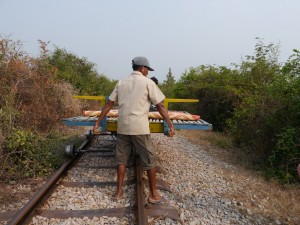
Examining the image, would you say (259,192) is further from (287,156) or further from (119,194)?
(119,194)

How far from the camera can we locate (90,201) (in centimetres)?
503

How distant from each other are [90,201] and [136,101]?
1578 mm

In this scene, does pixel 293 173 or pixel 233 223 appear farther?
pixel 293 173

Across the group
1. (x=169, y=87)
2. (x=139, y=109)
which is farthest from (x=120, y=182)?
(x=169, y=87)

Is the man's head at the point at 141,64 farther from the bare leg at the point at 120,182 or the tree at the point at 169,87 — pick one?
the tree at the point at 169,87

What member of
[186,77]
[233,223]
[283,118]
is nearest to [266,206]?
[233,223]

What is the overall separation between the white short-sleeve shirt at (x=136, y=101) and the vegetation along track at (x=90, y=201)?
0.95m

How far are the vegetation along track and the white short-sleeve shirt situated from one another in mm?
950

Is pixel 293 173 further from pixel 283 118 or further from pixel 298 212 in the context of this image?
pixel 298 212

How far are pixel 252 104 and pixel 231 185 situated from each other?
12.4 ft

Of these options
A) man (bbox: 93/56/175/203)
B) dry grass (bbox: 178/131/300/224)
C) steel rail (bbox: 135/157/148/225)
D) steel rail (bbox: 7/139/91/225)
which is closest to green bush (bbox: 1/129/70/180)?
steel rail (bbox: 7/139/91/225)

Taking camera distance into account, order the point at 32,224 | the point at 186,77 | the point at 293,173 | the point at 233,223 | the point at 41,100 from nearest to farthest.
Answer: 1. the point at 32,224
2. the point at 233,223
3. the point at 293,173
4. the point at 41,100
5. the point at 186,77

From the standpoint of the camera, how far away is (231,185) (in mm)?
6246

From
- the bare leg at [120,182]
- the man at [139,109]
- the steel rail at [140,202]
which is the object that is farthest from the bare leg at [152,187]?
the bare leg at [120,182]
